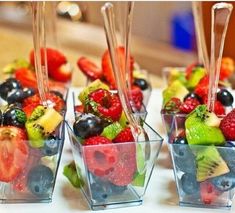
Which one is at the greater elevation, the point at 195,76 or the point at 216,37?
the point at 216,37

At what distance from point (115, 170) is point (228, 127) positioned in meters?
0.15

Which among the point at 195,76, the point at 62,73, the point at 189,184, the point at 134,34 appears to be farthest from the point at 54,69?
the point at 134,34

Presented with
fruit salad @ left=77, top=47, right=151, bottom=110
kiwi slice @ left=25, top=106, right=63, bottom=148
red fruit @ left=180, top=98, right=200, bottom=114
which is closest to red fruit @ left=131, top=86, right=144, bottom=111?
fruit salad @ left=77, top=47, right=151, bottom=110

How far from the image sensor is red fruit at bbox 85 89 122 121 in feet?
2.57

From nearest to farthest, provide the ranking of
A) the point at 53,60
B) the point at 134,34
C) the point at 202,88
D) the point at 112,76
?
the point at 202,88 < the point at 112,76 < the point at 53,60 < the point at 134,34

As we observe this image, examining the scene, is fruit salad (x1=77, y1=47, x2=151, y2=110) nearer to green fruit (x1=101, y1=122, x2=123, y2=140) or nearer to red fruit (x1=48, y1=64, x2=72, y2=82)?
red fruit (x1=48, y1=64, x2=72, y2=82)

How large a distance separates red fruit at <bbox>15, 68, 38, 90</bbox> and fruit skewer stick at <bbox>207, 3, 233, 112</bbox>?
357 millimetres

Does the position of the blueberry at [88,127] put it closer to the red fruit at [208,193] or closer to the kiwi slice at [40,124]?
the kiwi slice at [40,124]

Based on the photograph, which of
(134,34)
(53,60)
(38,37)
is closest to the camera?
(38,37)

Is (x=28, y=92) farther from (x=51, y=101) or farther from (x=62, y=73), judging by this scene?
(x=62, y=73)

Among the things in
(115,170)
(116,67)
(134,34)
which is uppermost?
(116,67)

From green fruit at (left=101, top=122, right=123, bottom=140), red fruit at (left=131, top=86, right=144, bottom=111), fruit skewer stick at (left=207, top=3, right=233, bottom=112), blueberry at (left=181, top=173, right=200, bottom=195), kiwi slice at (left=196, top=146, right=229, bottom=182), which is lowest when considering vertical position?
blueberry at (left=181, top=173, right=200, bottom=195)

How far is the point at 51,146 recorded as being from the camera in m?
0.74

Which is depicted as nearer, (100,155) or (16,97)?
(100,155)
